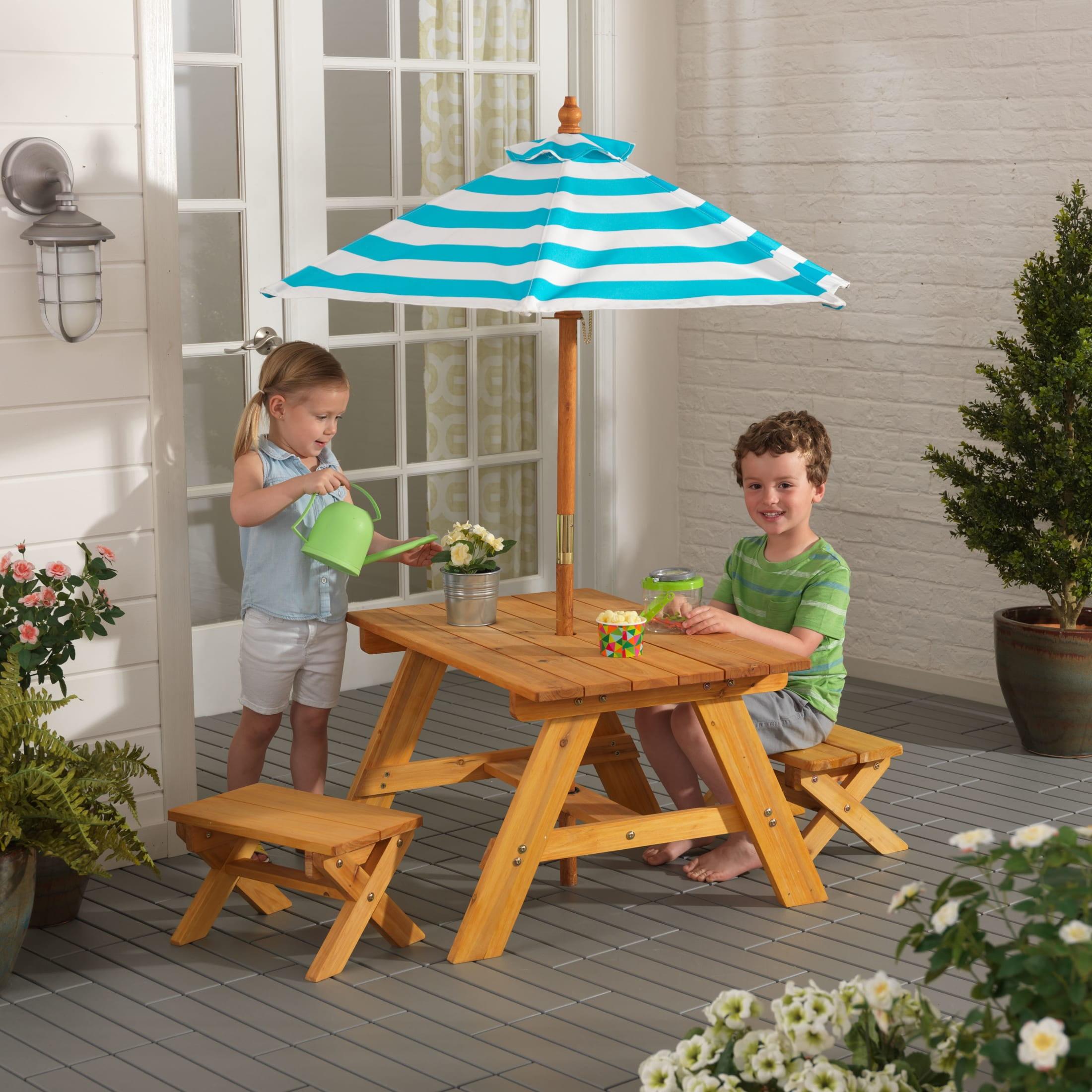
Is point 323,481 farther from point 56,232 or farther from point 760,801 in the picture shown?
point 760,801

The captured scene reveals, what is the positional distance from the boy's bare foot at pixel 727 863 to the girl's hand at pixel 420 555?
0.88 metres

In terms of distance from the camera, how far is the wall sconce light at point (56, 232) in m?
3.27

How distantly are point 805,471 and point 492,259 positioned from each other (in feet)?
2.93

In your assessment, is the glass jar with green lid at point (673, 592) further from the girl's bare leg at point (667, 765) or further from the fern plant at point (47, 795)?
the fern plant at point (47, 795)

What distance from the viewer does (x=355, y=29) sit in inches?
194

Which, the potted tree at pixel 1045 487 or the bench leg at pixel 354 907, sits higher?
the potted tree at pixel 1045 487

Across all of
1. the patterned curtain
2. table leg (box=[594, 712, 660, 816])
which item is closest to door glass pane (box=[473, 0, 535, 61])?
the patterned curtain

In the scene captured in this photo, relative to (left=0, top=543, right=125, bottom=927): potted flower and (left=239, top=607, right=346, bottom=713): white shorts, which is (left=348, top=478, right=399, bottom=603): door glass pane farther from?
(left=0, top=543, right=125, bottom=927): potted flower

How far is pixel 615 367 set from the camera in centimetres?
560

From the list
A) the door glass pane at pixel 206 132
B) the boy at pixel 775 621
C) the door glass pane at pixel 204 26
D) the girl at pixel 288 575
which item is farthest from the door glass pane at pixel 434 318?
the boy at pixel 775 621

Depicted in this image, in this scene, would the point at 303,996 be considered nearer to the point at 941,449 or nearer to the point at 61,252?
the point at 61,252

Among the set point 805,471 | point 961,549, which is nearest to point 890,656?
point 961,549

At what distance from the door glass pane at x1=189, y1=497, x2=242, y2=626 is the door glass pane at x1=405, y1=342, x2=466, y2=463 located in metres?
0.66

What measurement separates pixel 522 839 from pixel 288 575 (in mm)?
871
